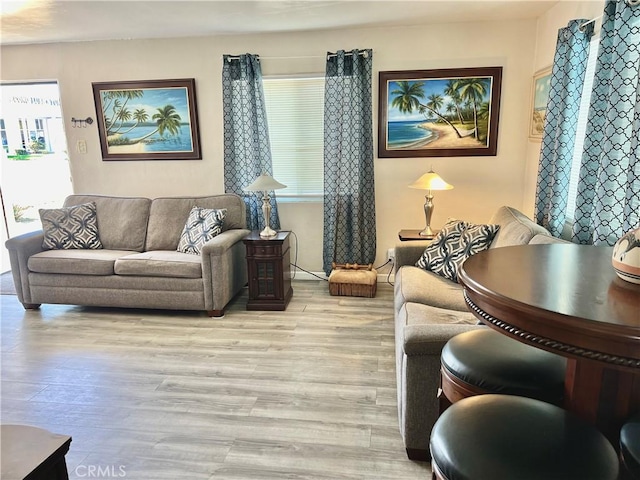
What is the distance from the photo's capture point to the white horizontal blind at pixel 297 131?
4.09 metres

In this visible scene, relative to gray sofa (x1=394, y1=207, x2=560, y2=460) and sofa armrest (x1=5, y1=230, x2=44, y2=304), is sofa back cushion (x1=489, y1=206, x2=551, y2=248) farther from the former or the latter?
sofa armrest (x1=5, y1=230, x2=44, y2=304)

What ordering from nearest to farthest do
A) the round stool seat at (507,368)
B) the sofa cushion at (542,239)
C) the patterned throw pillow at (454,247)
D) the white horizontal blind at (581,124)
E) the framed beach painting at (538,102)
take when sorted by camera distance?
the round stool seat at (507,368) < the sofa cushion at (542,239) < the white horizontal blind at (581,124) < the patterned throw pillow at (454,247) < the framed beach painting at (538,102)

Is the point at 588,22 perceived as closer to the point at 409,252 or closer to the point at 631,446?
the point at 409,252

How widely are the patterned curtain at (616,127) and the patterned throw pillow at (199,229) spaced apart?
9.11 ft

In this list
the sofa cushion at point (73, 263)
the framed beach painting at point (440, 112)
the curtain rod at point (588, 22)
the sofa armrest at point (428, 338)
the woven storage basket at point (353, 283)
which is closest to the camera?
the sofa armrest at point (428, 338)

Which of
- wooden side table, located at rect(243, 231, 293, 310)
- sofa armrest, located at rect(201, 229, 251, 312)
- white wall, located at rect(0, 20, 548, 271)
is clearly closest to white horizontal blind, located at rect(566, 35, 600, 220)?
white wall, located at rect(0, 20, 548, 271)

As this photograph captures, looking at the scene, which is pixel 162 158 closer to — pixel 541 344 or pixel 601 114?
Result: pixel 601 114

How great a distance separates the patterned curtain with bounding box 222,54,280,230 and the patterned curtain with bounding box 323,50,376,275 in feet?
1.98

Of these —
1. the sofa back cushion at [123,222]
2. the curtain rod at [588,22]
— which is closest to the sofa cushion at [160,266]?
the sofa back cushion at [123,222]

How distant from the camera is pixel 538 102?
3.45 m

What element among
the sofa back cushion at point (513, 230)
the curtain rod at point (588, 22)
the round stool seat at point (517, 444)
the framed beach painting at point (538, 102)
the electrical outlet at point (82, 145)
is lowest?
the round stool seat at point (517, 444)

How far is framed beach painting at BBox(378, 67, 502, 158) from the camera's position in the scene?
3773mm

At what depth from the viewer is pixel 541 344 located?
0.91m

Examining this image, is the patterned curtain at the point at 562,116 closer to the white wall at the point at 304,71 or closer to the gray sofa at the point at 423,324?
the gray sofa at the point at 423,324
